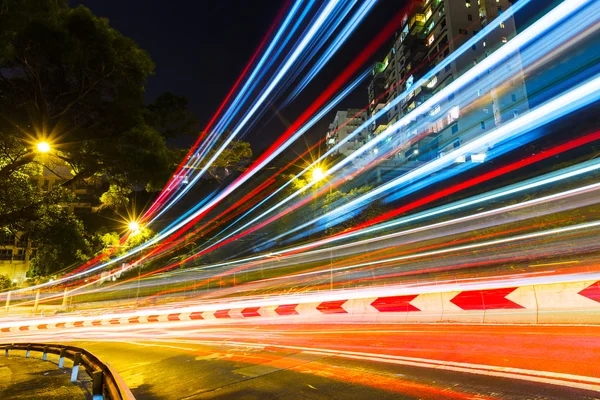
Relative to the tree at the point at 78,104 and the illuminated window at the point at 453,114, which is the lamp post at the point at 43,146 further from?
the illuminated window at the point at 453,114

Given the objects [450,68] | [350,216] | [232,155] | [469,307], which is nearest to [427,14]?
[450,68]

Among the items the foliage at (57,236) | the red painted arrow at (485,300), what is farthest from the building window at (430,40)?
the foliage at (57,236)

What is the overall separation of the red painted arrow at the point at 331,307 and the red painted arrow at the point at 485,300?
3682 millimetres

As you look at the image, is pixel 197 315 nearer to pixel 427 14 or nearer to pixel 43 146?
pixel 43 146

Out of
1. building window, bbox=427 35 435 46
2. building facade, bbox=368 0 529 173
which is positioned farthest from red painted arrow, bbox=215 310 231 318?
building window, bbox=427 35 435 46

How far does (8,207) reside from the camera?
33.8ft

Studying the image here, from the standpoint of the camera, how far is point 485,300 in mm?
9625

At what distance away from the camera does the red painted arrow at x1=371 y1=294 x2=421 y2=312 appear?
37.8 feet

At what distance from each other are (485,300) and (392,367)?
16.0ft

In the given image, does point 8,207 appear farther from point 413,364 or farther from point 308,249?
point 308,249

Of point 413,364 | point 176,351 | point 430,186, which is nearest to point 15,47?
point 176,351

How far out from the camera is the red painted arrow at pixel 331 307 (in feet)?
39.8

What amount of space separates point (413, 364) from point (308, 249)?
2742 cm

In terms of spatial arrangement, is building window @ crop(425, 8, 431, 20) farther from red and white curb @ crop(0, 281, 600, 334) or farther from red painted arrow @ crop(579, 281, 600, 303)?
red painted arrow @ crop(579, 281, 600, 303)
